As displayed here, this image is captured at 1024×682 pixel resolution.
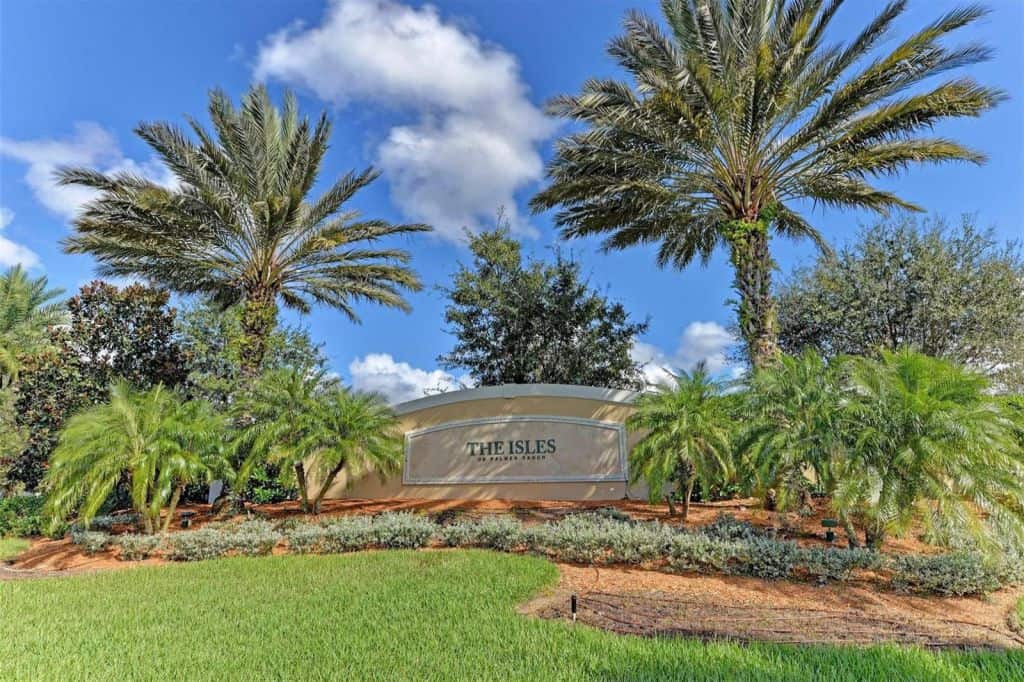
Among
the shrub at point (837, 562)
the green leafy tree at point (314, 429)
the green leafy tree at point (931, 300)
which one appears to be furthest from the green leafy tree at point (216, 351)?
the green leafy tree at point (931, 300)

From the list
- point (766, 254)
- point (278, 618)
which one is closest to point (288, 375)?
point (278, 618)

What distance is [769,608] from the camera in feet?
18.1

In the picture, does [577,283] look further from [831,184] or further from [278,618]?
[278,618]

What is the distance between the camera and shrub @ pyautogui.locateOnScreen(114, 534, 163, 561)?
8.82 metres

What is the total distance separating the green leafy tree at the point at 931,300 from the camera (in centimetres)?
1492

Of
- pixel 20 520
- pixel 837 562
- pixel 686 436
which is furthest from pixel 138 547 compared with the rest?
pixel 837 562

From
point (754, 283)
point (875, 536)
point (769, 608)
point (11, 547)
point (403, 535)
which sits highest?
point (754, 283)

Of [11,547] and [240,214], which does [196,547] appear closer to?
[11,547]

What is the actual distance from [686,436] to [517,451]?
16.4ft

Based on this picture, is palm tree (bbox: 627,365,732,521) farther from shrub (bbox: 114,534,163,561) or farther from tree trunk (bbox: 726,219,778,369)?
shrub (bbox: 114,534,163,561)

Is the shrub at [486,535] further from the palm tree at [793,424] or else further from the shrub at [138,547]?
the shrub at [138,547]

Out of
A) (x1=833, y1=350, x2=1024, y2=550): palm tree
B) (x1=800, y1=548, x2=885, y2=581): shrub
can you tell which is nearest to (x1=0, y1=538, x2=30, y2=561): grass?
(x1=800, y1=548, x2=885, y2=581): shrub

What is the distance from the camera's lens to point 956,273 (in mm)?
15031

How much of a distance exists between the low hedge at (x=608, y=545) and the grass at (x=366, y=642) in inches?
53.3
